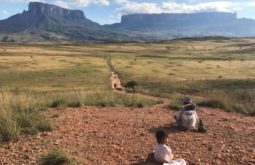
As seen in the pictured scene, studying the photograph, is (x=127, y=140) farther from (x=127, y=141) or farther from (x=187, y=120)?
(x=187, y=120)

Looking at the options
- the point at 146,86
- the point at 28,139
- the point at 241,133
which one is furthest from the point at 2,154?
the point at 146,86

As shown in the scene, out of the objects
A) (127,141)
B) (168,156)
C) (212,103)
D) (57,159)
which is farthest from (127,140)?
(212,103)

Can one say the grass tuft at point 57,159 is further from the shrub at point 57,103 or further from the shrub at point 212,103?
the shrub at point 212,103

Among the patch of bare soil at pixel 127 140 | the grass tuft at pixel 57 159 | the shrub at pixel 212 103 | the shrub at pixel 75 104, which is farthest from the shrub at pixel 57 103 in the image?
the grass tuft at pixel 57 159

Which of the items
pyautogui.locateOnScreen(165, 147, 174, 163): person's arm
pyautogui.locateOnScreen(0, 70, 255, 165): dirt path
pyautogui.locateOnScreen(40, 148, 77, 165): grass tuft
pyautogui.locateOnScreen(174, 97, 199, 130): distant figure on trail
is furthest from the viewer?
pyautogui.locateOnScreen(174, 97, 199, 130): distant figure on trail

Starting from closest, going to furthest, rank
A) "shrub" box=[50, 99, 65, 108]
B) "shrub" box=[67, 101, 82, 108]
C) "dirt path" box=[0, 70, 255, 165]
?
1. "dirt path" box=[0, 70, 255, 165]
2. "shrub" box=[50, 99, 65, 108]
3. "shrub" box=[67, 101, 82, 108]

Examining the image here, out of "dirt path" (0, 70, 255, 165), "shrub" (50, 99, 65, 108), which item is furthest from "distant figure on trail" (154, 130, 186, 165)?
"shrub" (50, 99, 65, 108)

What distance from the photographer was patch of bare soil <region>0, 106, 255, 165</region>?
10.4 meters

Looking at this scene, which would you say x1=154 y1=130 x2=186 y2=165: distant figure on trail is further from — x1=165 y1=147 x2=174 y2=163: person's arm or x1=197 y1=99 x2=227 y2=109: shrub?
x1=197 y1=99 x2=227 y2=109: shrub

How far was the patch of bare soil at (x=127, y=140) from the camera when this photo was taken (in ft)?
34.0

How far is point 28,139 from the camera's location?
11.6 m

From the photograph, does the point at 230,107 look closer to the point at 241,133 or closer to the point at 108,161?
the point at 241,133

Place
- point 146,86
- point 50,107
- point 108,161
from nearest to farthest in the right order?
point 108,161, point 50,107, point 146,86

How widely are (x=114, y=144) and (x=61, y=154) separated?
2.32 metres
